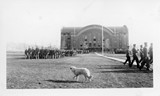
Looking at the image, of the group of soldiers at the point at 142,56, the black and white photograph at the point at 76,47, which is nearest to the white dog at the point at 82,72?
the black and white photograph at the point at 76,47

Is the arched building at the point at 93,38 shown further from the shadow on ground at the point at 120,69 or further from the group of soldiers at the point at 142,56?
the shadow on ground at the point at 120,69

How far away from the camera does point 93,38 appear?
425 centimetres

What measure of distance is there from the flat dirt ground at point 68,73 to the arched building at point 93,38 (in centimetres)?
22

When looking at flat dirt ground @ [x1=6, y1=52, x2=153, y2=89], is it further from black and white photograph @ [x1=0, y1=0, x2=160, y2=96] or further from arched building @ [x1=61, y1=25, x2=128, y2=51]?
arched building @ [x1=61, y1=25, x2=128, y2=51]

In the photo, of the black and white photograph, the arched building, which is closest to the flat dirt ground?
the black and white photograph

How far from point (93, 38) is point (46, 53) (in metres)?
0.97

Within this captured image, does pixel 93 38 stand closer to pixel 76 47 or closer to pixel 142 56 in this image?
pixel 76 47

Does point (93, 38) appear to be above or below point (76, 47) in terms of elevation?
above

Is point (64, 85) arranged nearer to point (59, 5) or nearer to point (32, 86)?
point (32, 86)

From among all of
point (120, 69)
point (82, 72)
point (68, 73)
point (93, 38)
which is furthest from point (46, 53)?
point (120, 69)

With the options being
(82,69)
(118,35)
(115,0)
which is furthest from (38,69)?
(115,0)

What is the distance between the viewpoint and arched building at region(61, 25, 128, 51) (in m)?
4.19

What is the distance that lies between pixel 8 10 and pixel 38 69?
1235 millimetres

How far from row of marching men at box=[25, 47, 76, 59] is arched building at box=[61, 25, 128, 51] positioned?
10 cm
